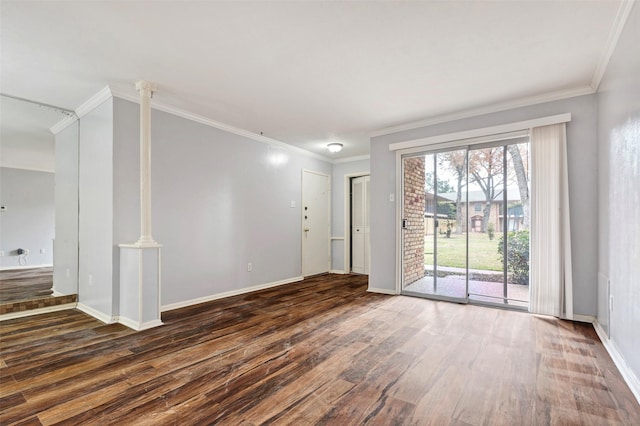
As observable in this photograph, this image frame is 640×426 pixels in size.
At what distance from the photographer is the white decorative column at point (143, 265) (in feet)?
9.88

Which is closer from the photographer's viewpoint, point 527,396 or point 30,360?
point 527,396

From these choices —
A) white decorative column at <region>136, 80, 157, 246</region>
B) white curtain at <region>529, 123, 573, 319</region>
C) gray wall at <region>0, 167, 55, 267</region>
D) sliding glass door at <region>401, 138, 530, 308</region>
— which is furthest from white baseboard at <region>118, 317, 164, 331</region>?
white curtain at <region>529, 123, 573, 319</region>

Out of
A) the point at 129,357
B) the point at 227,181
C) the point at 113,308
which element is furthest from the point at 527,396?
the point at 227,181

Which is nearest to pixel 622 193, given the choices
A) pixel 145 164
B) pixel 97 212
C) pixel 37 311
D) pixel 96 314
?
pixel 145 164

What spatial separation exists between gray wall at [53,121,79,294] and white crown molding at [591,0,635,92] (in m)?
5.54

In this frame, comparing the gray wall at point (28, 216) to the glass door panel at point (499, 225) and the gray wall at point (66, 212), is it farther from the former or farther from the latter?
the glass door panel at point (499, 225)

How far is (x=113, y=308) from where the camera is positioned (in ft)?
10.5

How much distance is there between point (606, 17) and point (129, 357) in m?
4.34

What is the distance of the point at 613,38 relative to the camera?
90.4 inches

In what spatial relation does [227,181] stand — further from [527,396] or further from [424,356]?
[527,396]

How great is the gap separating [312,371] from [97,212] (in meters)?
3.07

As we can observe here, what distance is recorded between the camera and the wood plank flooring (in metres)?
1.65

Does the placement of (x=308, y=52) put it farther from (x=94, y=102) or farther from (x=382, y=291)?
(x=382, y=291)

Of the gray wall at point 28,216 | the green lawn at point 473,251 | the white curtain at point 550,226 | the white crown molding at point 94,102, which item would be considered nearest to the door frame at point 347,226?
the green lawn at point 473,251
